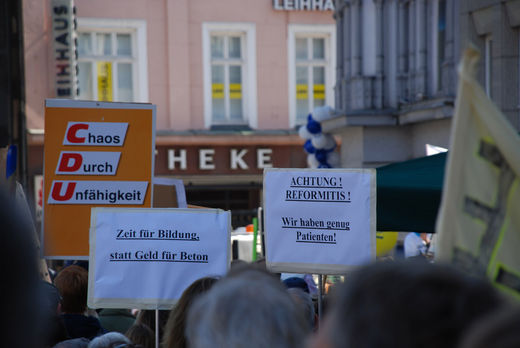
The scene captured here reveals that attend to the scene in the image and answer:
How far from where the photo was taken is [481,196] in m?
1.81

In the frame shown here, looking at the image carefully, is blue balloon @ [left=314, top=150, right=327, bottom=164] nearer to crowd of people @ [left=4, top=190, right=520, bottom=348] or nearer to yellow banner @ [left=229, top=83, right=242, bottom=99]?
yellow banner @ [left=229, top=83, right=242, bottom=99]

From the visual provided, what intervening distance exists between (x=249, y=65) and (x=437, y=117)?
8.77 meters

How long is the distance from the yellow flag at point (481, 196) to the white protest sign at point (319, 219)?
2348mm

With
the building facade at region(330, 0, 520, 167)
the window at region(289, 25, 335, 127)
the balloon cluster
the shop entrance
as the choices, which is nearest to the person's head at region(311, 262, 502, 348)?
the building facade at region(330, 0, 520, 167)

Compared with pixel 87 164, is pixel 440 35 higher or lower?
higher

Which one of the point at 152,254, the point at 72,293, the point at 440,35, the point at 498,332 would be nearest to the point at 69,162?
the point at 72,293

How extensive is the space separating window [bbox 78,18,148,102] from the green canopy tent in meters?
13.6

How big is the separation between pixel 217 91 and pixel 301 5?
125 inches

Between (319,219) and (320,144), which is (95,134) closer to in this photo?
(319,219)

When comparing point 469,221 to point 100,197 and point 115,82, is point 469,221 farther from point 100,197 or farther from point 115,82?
point 115,82

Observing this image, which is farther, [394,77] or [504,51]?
[394,77]

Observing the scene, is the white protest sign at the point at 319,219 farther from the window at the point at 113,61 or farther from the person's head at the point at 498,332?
the window at the point at 113,61

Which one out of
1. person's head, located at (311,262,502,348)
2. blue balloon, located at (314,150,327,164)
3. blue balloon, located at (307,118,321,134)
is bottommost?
blue balloon, located at (314,150,327,164)

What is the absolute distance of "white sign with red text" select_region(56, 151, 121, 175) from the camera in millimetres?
4633
